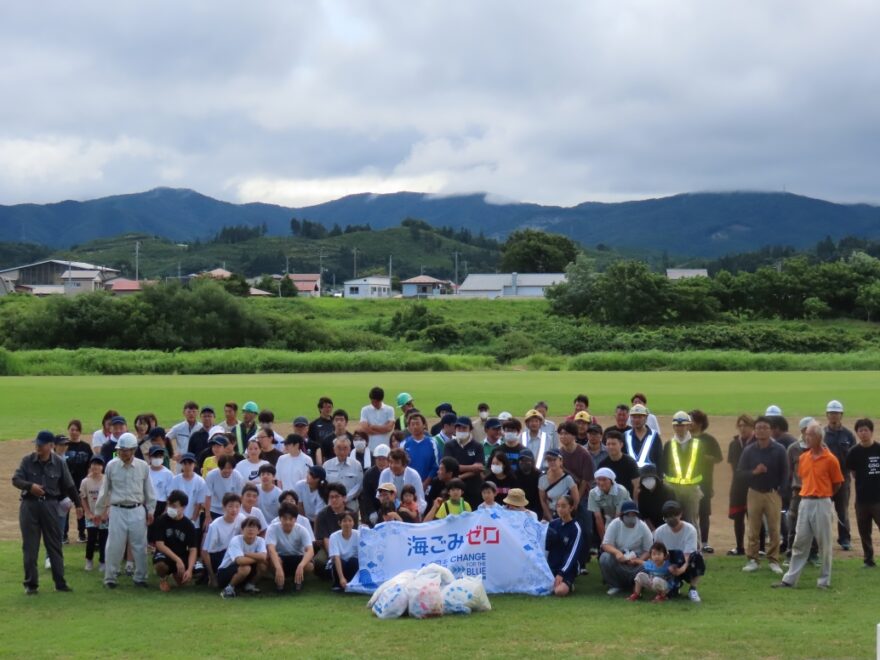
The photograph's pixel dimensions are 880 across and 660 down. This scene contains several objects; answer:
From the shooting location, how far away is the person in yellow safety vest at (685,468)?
12820mm

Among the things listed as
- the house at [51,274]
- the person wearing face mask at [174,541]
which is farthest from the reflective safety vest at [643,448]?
the house at [51,274]

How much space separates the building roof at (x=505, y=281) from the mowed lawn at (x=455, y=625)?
110443 mm

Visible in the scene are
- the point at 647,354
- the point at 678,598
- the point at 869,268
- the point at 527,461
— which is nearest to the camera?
the point at 678,598

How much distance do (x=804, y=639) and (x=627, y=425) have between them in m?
5.38

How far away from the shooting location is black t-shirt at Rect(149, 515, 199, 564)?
467 inches

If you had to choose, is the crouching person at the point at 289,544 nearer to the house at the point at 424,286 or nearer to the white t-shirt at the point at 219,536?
the white t-shirt at the point at 219,536

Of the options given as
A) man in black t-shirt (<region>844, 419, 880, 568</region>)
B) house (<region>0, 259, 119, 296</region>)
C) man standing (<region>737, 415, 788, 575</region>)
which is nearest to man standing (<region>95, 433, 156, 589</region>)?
man standing (<region>737, 415, 788, 575</region>)

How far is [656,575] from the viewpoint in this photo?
1071 cm

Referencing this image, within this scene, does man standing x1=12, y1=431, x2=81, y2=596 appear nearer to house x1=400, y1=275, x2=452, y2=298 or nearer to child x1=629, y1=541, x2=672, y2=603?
child x1=629, y1=541, x2=672, y2=603

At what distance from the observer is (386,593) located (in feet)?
32.9

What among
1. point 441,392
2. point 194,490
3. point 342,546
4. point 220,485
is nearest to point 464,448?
point 342,546

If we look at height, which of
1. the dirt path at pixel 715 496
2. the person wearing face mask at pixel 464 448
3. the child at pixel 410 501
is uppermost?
the person wearing face mask at pixel 464 448

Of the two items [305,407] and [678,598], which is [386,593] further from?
[305,407]

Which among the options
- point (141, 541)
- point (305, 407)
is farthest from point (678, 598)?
point (305, 407)
